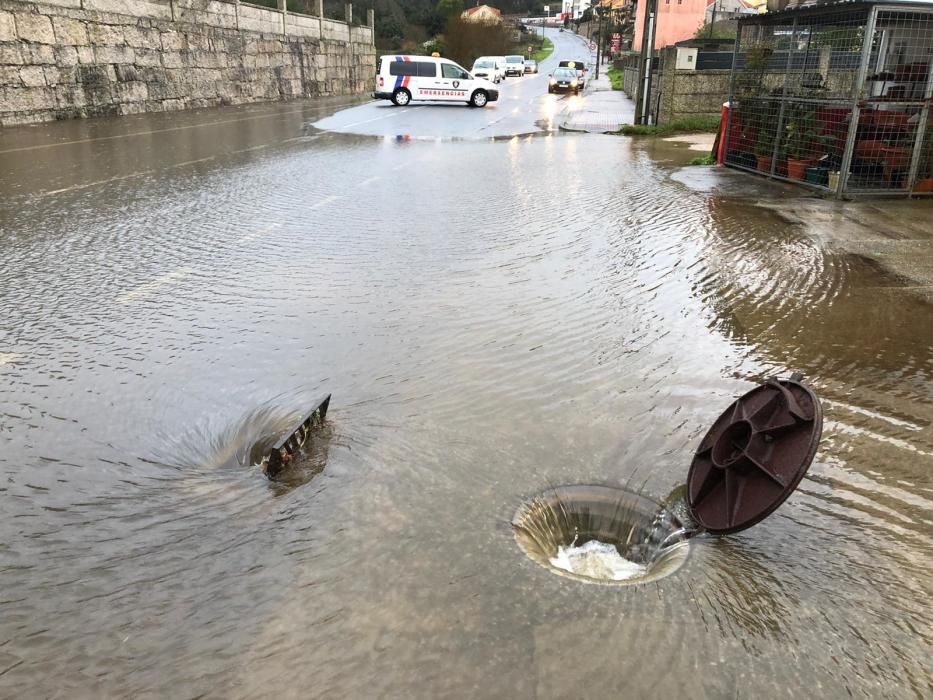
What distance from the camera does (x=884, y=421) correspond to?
3838mm

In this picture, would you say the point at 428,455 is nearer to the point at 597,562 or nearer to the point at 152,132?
the point at 597,562

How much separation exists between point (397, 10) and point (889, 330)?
80529 millimetres

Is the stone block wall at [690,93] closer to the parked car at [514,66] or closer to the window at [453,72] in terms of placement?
the window at [453,72]

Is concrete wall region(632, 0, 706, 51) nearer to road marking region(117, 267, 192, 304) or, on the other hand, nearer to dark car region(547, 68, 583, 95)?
dark car region(547, 68, 583, 95)

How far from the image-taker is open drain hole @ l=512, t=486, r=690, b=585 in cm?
291

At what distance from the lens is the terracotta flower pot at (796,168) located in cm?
1071

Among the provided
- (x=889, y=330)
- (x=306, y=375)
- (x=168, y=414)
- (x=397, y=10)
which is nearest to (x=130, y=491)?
(x=168, y=414)

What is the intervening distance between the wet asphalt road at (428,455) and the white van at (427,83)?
Answer: 2259 centimetres

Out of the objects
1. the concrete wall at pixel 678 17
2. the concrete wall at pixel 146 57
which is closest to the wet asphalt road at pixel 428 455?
A: the concrete wall at pixel 146 57

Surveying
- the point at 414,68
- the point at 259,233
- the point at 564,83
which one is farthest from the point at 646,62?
the point at 564,83

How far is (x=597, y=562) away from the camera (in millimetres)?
2980

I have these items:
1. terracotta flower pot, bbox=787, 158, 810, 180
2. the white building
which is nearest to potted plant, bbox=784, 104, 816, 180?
terracotta flower pot, bbox=787, 158, 810, 180

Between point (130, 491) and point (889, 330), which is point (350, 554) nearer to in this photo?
point (130, 491)

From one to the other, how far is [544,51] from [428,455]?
3832 inches
